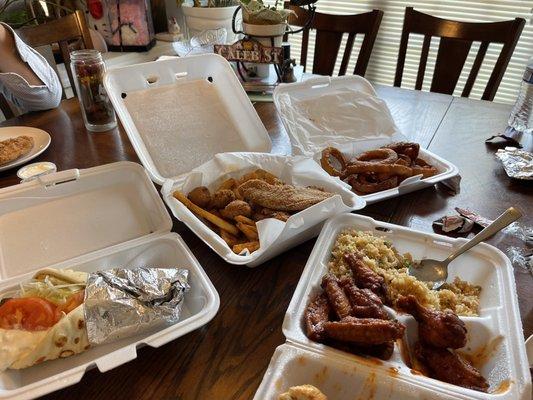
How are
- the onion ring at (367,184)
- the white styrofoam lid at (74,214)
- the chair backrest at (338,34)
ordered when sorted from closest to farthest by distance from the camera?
the white styrofoam lid at (74,214) → the onion ring at (367,184) → the chair backrest at (338,34)

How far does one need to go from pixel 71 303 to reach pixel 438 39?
2703 mm

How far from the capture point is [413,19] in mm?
1969

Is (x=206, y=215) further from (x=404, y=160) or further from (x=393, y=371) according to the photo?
(x=404, y=160)

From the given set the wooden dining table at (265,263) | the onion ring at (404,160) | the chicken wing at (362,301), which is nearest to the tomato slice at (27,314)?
the wooden dining table at (265,263)

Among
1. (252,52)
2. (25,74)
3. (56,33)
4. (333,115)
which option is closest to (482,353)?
(333,115)

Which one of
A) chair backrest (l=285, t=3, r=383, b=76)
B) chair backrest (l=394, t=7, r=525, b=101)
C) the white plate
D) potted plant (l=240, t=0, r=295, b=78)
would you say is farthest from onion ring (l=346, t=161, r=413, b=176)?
chair backrest (l=285, t=3, r=383, b=76)

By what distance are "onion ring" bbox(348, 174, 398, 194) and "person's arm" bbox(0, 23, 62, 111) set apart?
125 centimetres

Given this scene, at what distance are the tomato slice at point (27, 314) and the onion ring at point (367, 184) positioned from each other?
0.75 metres

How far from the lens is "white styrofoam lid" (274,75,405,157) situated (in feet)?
4.06

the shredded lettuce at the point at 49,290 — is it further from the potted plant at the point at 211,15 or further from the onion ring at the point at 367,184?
the potted plant at the point at 211,15

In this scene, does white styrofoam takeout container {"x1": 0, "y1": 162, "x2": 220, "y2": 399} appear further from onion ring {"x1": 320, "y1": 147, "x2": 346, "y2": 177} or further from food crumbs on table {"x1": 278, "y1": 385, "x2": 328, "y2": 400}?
onion ring {"x1": 320, "y1": 147, "x2": 346, "y2": 177}

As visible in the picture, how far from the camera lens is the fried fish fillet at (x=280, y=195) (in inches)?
34.1

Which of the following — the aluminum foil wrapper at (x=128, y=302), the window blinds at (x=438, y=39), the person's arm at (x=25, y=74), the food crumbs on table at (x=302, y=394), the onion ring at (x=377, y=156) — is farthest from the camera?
the window blinds at (x=438, y=39)

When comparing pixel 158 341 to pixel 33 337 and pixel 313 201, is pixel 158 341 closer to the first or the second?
pixel 33 337
